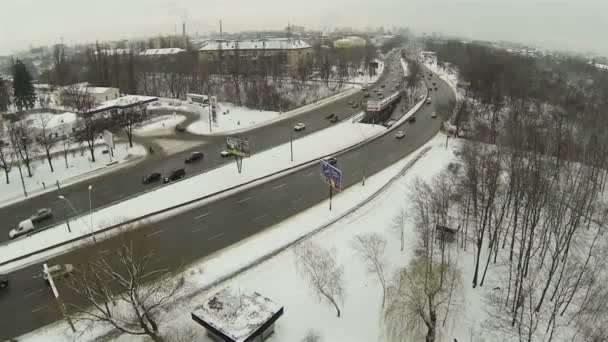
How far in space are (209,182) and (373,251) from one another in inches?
910

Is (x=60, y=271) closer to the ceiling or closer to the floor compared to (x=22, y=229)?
closer to the ceiling

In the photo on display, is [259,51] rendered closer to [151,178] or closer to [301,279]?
[151,178]

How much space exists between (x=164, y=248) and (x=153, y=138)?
3730cm

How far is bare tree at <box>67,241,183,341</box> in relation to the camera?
1981cm

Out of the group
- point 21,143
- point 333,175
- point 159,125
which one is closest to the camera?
point 333,175

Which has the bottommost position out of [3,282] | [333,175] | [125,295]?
[3,282]

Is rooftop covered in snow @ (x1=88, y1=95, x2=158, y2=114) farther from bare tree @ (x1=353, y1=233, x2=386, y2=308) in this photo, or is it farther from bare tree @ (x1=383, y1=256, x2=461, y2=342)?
bare tree @ (x1=383, y1=256, x2=461, y2=342)

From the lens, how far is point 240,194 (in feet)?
135

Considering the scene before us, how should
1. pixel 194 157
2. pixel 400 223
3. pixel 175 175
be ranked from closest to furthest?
pixel 400 223, pixel 175 175, pixel 194 157

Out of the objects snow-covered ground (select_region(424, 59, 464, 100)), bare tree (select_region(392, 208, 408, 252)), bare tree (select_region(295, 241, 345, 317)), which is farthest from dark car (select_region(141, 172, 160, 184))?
snow-covered ground (select_region(424, 59, 464, 100))

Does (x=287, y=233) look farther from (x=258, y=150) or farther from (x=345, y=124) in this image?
(x=345, y=124)

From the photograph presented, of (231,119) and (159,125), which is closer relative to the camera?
(159,125)

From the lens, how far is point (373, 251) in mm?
28375

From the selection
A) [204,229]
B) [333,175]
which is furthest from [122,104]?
[333,175]
